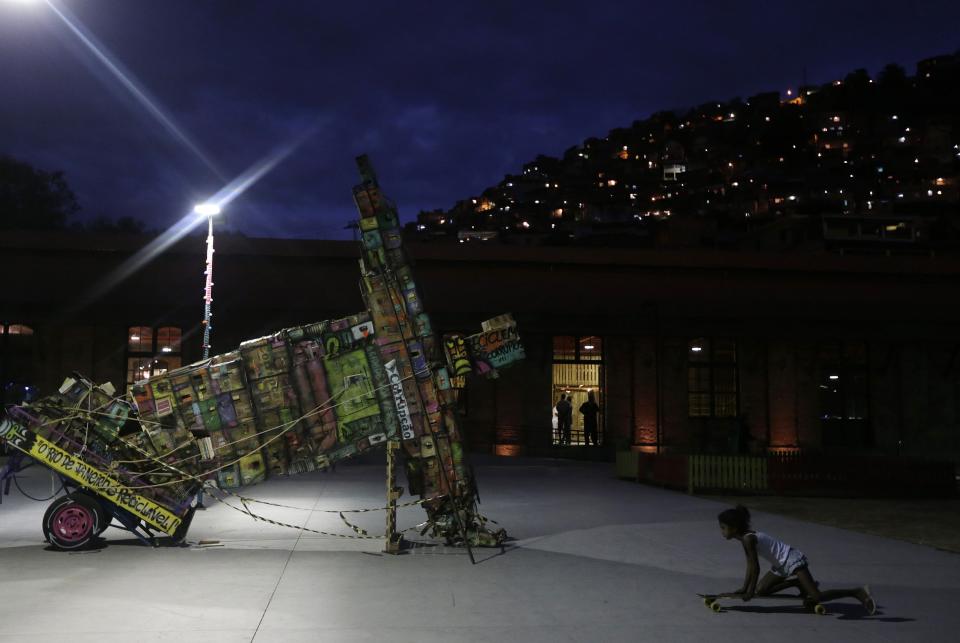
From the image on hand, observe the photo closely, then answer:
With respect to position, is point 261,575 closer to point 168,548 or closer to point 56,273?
point 168,548

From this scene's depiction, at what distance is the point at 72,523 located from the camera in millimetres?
10812

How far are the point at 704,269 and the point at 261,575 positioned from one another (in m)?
24.3

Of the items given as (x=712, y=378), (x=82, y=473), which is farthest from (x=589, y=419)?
(x=82, y=473)

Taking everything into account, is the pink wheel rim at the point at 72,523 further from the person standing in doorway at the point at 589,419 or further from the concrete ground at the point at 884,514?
the person standing in doorway at the point at 589,419

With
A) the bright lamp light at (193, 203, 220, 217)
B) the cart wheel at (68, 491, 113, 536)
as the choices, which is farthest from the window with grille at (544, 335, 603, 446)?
the cart wheel at (68, 491, 113, 536)

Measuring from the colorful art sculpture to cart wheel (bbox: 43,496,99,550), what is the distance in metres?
0.12

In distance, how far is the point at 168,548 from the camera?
11164 mm

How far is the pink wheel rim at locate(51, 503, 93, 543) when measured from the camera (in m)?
10.7

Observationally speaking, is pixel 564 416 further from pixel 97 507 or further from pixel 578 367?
pixel 97 507

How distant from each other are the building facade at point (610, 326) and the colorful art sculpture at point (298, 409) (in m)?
16.4

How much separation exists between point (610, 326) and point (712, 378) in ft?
16.1

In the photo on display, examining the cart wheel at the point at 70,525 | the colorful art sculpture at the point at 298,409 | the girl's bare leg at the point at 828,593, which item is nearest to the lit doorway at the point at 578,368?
the colorful art sculpture at the point at 298,409

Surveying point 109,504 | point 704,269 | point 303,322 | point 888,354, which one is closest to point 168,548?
point 109,504

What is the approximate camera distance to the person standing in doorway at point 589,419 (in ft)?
94.6
